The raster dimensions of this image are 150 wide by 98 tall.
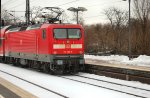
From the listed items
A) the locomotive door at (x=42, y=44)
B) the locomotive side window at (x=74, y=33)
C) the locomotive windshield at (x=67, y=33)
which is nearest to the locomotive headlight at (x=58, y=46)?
the locomotive windshield at (x=67, y=33)

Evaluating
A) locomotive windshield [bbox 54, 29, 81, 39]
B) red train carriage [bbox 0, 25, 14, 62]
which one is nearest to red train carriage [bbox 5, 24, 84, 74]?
locomotive windshield [bbox 54, 29, 81, 39]

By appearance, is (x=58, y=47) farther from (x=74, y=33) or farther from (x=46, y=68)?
(x=46, y=68)

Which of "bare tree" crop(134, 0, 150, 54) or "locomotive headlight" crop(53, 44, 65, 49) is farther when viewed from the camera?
"bare tree" crop(134, 0, 150, 54)

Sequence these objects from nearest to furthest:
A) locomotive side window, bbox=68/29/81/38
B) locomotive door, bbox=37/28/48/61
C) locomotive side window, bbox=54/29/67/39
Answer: locomotive side window, bbox=54/29/67/39, locomotive door, bbox=37/28/48/61, locomotive side window, bbox=68/29/81/38

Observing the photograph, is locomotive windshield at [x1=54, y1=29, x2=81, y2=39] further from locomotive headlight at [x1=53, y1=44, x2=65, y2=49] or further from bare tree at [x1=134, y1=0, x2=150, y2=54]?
bare tree at [x1=134, y1=0, x2=150, y2=54]

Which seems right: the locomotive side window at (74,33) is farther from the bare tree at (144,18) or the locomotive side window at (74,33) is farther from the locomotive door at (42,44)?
the bare tree at (144,18)

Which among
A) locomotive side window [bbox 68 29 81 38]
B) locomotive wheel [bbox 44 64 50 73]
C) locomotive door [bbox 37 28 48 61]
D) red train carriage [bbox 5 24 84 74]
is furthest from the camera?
locomotive wheel [bbox 44 64 50 73]

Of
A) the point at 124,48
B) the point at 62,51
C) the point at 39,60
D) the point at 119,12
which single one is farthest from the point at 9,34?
the point at 119,12

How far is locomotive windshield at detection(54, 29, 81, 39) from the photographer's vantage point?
850 inches

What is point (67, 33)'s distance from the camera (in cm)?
2186

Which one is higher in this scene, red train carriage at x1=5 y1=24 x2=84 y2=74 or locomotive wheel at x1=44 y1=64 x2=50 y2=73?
red train carriage at x1=5 y1=24 x2=84 y2=74

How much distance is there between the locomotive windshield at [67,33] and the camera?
21594 millimetres

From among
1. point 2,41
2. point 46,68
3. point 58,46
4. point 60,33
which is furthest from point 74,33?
point 2,41

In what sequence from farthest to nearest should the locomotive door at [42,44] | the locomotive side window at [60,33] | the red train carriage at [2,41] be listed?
the red train carriage at [2,41] → the locomotive door at [42,44] → the locomotive side window at [60,33]
